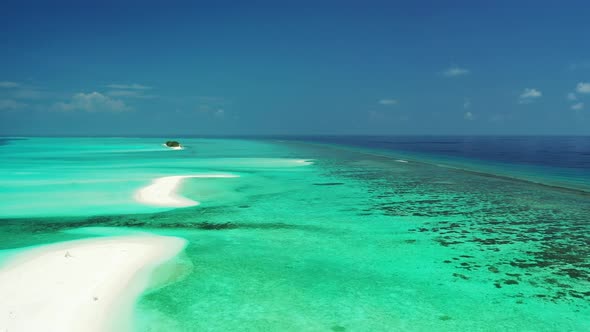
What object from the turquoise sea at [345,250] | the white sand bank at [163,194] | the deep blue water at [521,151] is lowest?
the turquoise sea at [345,250]

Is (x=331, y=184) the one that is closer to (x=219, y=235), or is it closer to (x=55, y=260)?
(x=219, y=235)

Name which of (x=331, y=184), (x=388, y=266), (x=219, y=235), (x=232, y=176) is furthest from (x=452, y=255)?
(x=232, y=176)

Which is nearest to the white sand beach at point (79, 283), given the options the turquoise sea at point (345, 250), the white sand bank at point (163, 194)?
the turquoise sea at point (345, 250)

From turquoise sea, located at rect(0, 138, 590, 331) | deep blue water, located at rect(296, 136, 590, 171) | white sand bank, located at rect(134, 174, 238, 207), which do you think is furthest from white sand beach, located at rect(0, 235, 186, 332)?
deep blue water, located at rect(296, 136, 590, 171)

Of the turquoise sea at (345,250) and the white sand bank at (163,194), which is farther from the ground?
the white sand bank at (163,194)

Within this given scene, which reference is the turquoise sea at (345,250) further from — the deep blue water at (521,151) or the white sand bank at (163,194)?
the deep blue water at (521,151)

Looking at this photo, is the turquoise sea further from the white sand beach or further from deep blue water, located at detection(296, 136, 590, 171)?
deep blue water, located at detection(296, 136, 590, 171)

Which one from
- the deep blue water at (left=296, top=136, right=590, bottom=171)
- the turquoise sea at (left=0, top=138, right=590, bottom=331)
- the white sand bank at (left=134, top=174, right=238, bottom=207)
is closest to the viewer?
the turquoise sea at (left=0, top=138, right=590, bottom=331)
